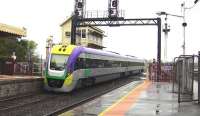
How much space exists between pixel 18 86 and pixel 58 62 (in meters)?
3.01

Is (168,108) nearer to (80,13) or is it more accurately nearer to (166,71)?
(166,71)

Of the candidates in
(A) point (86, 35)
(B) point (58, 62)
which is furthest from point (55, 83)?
(A) point (86, 35)

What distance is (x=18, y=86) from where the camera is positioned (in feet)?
87.6

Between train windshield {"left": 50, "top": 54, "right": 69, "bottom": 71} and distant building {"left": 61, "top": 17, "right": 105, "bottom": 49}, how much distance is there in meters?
65.9

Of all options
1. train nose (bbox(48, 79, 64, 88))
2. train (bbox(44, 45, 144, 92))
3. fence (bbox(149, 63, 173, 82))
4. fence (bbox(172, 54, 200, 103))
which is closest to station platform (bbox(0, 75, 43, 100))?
train (bbox(44, 45, 144, 92))

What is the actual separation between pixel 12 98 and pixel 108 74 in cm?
1652

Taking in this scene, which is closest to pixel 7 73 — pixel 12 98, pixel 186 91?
pixel 12 98

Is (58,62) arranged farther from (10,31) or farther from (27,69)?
(27,69)

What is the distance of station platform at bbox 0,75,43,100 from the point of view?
24656 millimetres

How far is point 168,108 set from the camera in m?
18.6

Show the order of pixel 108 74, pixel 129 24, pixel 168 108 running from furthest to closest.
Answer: pixel 129 24, pixel 108 74, pixel 168 108

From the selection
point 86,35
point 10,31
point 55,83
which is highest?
point 86,35

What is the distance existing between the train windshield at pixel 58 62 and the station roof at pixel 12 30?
306 cm

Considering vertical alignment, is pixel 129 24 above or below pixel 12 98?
above
